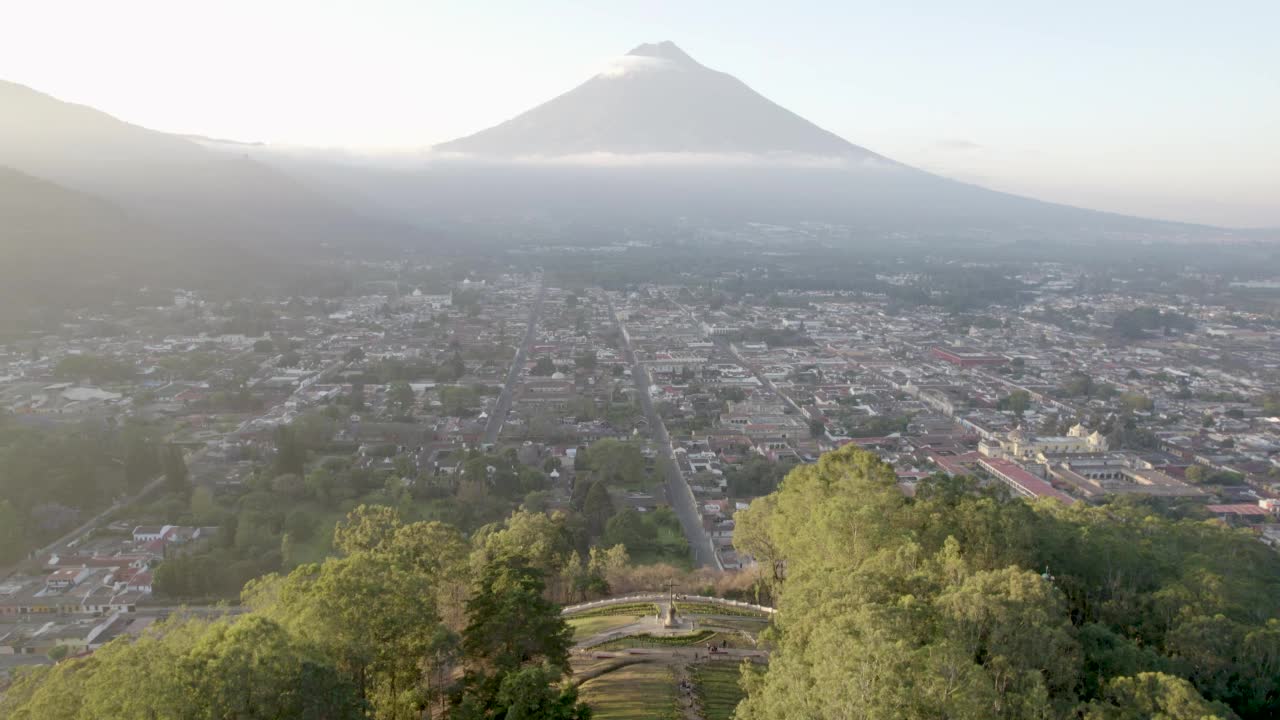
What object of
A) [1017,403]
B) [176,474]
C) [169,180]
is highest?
[169,180]

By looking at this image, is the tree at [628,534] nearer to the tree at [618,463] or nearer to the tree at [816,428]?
the tree at [618,463]

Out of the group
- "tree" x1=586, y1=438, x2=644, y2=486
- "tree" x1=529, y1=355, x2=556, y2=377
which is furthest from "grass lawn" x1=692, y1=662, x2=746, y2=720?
"tree" x1=529, y1=355, x2=556, y2=377

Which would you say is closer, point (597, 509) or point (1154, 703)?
point (1154, 703)

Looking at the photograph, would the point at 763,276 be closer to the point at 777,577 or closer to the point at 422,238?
the point at 422,238

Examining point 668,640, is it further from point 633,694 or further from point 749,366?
point 749,366

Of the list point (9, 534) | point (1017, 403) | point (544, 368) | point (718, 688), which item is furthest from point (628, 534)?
point (1017, 403)

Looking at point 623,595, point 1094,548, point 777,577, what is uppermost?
point 1094,548

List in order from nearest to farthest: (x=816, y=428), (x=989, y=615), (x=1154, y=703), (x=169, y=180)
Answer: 1. (x=1154, y=703)
2. (x=989, y=615)
3. (x=816, y=428)
4. (x=169, y=180)

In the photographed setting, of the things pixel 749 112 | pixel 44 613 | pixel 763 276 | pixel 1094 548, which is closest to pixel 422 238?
pixel 763 276
